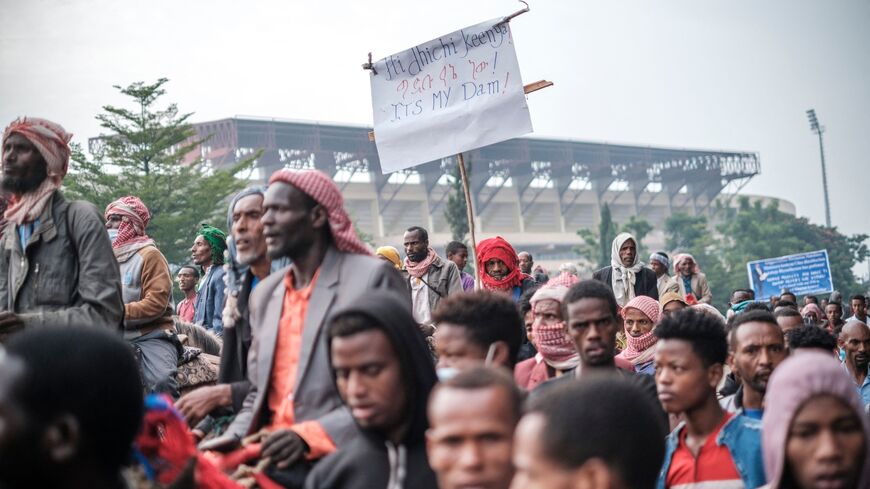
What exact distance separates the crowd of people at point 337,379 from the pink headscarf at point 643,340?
0.15ft

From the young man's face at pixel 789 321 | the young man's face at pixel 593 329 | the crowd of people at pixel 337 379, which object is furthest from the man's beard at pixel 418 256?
the young man's face at pixel 593 329

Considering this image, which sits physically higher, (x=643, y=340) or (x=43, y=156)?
(x=43, y=156)

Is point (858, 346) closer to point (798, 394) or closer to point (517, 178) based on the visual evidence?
point (798, 394)

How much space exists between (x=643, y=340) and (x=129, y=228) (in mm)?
3624

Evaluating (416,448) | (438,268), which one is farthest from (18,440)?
(438,268)

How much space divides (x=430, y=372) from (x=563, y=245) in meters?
85.9

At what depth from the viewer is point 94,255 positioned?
201 inches

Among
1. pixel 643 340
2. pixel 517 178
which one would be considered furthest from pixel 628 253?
pixel 517 178

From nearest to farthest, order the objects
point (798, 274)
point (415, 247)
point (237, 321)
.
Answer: point (237, 321), point (415, 247), point (798, 274)

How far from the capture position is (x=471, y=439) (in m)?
3.28

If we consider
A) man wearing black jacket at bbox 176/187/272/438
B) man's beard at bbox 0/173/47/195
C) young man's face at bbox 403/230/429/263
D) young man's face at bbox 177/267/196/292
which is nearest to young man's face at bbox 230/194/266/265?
man wearing black jacket at bbox 176/187/272/438

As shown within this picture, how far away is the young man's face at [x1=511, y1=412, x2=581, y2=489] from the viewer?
293cm

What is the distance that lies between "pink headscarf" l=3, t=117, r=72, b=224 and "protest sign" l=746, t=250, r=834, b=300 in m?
20.2

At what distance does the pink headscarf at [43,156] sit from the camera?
509cm
